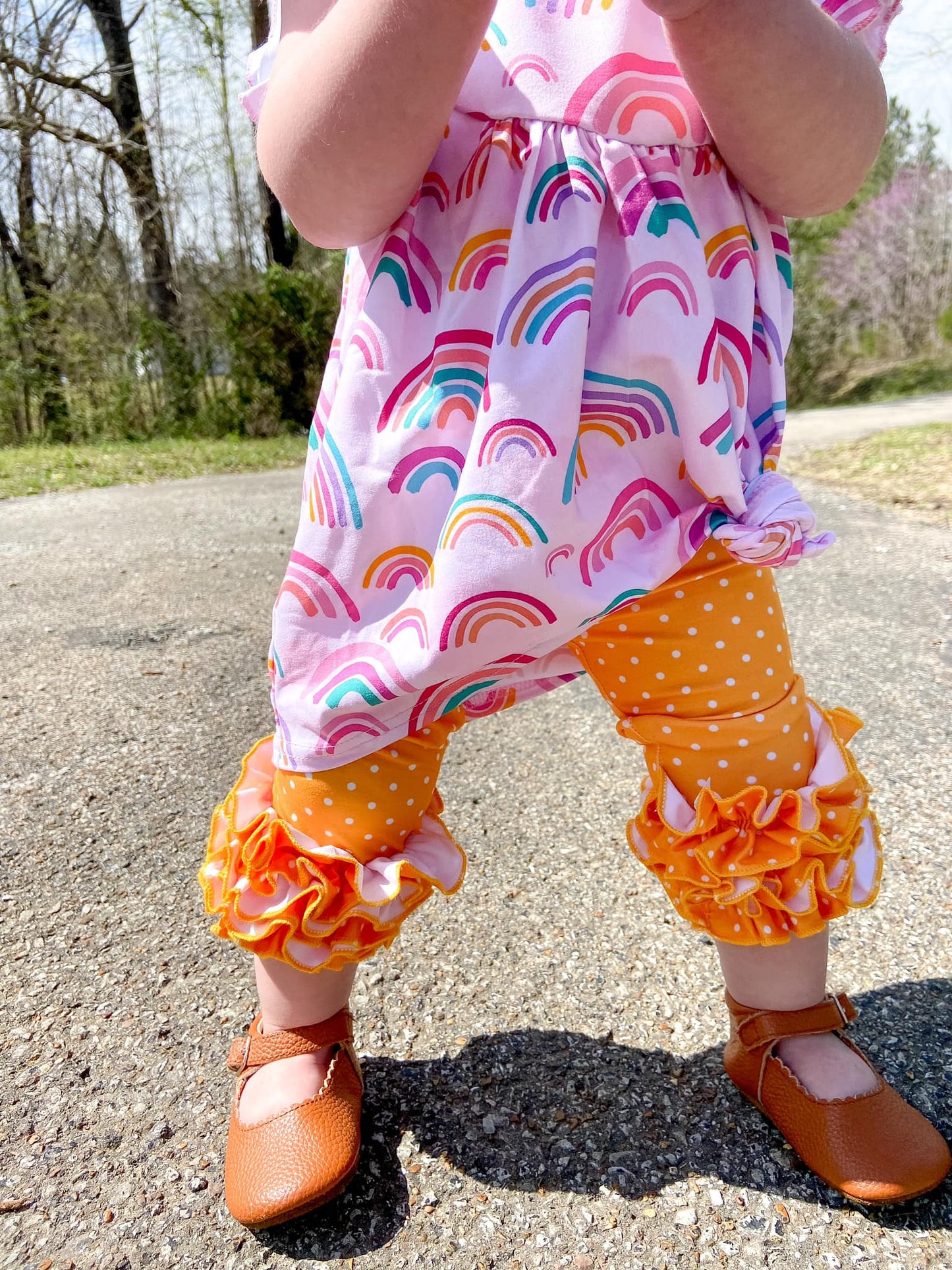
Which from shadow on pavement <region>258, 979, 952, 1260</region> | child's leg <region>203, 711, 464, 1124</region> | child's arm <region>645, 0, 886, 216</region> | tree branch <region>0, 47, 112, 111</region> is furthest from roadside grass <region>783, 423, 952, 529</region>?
tree branch <region>0, 47, 112, 111</region>

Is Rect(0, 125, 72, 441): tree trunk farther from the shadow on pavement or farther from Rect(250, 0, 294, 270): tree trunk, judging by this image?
the shadow on pavement

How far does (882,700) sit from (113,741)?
1.64 metres

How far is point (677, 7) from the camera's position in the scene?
69 centimetres

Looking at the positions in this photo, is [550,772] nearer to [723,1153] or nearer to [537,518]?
[723,1153]

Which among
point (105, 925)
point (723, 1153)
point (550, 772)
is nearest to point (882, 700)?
point (550, 772)

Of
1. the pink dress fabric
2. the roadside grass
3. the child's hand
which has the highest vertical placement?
the child's hand

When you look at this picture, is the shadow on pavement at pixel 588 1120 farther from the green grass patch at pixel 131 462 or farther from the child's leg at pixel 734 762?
the green grass patch at pixel 131 462

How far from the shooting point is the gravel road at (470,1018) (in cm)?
88

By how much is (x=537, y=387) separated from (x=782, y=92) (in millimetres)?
310

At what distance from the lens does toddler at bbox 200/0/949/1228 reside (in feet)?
2.56

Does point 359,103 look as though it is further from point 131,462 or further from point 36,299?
point 36,299

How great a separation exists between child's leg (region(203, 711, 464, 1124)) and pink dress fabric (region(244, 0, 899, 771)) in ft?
0.18

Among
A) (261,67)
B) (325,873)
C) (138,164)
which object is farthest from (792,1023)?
(138,164)

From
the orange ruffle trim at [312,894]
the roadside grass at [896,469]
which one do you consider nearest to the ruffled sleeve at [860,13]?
the orange ruffle trim at [312,894]
